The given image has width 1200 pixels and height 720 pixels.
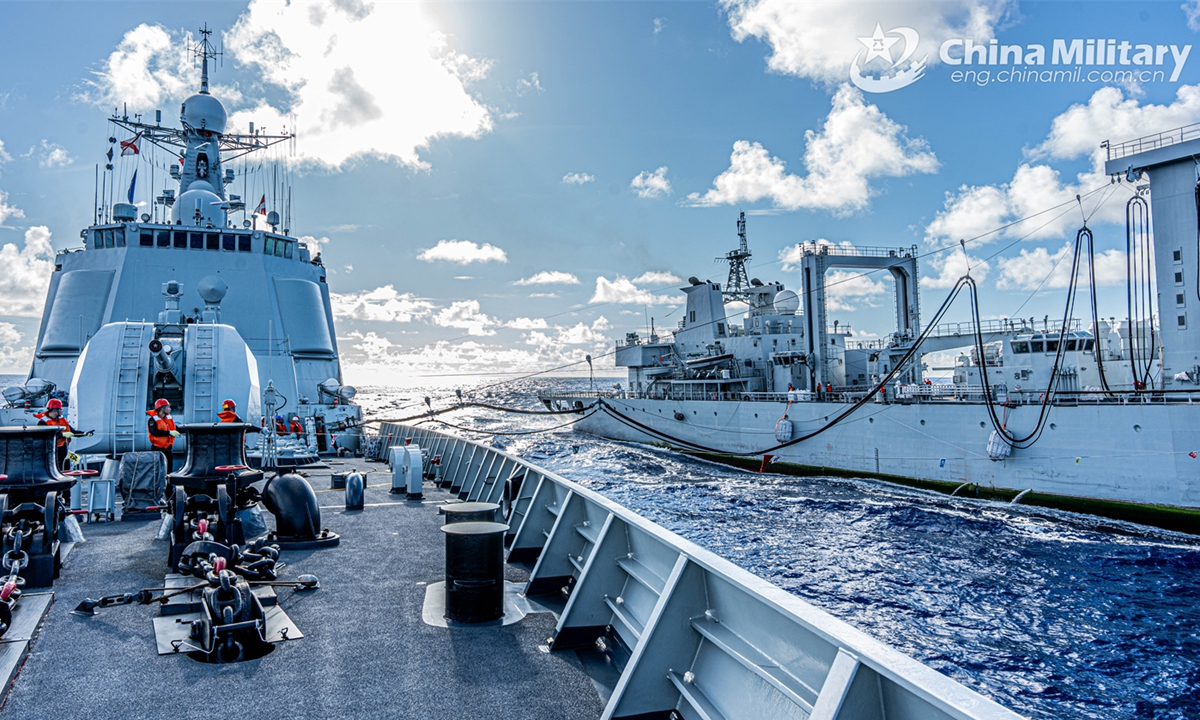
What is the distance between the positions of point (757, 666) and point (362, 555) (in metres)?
5.57

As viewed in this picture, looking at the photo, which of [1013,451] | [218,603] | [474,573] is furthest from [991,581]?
[218,603]

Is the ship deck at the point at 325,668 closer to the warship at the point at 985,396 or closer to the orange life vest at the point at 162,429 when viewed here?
the orange life vest at the point at 162,429

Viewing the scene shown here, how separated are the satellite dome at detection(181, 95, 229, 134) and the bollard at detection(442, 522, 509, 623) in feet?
90.7

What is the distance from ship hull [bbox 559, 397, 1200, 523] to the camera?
1662cm

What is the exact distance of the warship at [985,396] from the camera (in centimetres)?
1733

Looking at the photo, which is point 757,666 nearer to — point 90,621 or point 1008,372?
point 90,621

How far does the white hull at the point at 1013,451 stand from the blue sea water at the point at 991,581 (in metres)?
1.10

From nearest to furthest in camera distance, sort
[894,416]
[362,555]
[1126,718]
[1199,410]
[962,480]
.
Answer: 1. [362,555]
2. [1126,718]
3. [1199,410]
4. [962,480]
5. [894,416]

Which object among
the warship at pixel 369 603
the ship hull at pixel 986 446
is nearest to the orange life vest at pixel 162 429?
the warship at pixel 369 603

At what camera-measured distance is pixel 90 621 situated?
16.6 feet

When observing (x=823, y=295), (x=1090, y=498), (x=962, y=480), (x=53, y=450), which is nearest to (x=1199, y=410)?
(x=1090, y=498)

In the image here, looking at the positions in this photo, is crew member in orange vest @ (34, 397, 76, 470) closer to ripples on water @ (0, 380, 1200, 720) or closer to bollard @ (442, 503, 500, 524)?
bollard @ (442, 503, 500, 524)

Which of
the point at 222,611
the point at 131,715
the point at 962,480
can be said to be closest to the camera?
the point at 131,715

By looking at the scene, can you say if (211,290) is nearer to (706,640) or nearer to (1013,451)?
(706,640)
